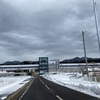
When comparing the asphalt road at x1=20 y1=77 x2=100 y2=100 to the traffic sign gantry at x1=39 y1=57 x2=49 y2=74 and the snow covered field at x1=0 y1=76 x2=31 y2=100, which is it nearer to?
the snow covered field at x1=0 y1=76 x2=31 y2=100

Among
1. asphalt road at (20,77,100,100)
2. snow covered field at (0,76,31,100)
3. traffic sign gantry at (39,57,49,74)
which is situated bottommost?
asphalt road at (20,77,100,100)

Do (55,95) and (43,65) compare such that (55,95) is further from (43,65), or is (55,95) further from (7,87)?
(43,65)

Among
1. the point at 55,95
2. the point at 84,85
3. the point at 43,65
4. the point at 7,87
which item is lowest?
the point at 55,95

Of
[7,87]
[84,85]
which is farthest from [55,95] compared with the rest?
[7,87]

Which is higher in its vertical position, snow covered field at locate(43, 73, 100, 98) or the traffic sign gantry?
the traffic sign gantry

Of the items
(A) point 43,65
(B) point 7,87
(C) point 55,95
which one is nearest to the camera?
(C) point 55,95

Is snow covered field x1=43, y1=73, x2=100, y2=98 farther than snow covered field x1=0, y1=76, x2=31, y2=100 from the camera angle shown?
No

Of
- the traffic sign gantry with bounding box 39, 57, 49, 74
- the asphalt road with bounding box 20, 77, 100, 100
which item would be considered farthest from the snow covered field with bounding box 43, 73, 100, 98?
the traffic sign gantry with bounding box 39, 57, 49, 74

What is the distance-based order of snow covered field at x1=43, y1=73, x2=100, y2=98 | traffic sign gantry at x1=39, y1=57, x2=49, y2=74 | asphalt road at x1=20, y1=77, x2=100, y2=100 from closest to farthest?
asphalt road at x1=20, y1=77, x2=100, y2=100, snow covered field at x1=43, y1=73, x2=100, y2=98, traffic sign gantry at x1=39, y1=57, x2=49, y2=74

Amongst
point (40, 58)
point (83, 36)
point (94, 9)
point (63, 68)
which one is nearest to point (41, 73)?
point (40, 58)

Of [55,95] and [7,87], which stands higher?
[7,87]

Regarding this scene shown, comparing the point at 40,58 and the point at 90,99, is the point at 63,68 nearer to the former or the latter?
the point at 40,58

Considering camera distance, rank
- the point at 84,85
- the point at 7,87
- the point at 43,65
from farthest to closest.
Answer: the point at 43,65
the point at 7,87
the point at 84,85

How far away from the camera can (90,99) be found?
14.3 metres
